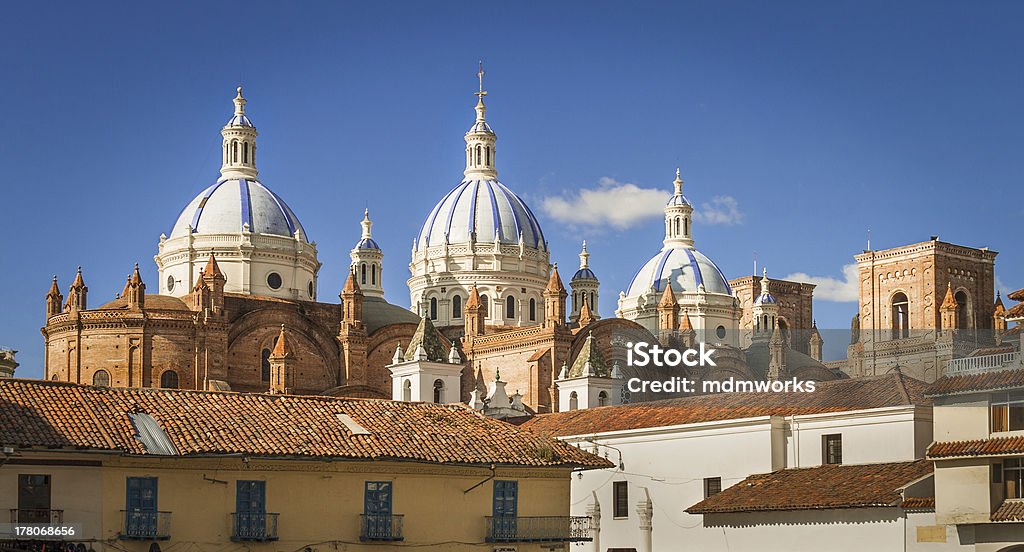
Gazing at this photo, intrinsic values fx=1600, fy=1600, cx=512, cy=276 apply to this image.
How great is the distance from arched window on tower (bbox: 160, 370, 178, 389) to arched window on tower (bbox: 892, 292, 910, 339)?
44118mm

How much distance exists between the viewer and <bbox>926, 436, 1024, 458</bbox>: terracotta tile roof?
98.8 feet

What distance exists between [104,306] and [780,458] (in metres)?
31.9

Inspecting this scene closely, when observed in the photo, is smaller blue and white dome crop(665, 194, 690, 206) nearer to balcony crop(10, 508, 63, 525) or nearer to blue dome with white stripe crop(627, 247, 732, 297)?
blue dome with white stripe crop(627, 247, 732, 297)

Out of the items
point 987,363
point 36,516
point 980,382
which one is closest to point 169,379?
point 36,516

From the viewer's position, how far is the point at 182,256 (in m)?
68.9

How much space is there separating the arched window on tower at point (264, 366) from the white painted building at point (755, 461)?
2007cm

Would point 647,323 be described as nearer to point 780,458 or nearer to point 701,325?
point 701,325

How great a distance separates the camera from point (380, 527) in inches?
1184

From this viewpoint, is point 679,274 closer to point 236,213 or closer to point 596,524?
point 236,213

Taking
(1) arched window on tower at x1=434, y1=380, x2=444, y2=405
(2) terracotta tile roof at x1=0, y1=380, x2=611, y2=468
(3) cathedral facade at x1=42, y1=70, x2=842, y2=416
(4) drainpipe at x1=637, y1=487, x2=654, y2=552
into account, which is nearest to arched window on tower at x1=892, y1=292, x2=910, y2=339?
(3) cathedral facade at x1=42, y1=70, x2=842, y2=416

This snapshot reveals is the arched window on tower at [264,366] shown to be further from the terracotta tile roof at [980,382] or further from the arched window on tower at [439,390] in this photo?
the terracotta tile roof at [980,382]

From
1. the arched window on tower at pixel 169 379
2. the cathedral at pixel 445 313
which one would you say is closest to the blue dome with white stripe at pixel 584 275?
the cathedral at pixel 445 313

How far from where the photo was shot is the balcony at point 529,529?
103 ft

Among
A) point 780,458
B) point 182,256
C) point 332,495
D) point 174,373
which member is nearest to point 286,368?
point 174,373
